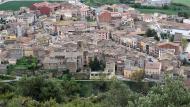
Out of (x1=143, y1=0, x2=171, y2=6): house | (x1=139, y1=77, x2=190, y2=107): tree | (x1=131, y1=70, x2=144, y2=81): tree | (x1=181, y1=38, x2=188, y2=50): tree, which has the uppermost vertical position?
(x1=139, y1=77, x2=190, y2=107): tree

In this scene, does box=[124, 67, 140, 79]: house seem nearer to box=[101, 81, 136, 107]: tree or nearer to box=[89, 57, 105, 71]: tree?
box=[89, 57, 105, 71]: tree

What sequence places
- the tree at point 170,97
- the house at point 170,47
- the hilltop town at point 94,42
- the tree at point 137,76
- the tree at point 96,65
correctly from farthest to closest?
1. the house at point 170,47
2. the tree at point 96,65
3. the hilltop town at point 94,42
4. the tree at point 137,76
5. the tree at point 170,97

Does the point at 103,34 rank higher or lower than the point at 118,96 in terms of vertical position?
lower

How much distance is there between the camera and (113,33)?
463 inches

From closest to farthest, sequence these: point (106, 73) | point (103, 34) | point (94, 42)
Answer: point (106, 73)
point (94, 42)
point (103, 34)

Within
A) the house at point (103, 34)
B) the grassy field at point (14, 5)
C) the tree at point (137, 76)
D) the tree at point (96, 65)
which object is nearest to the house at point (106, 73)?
the tree at point (96, 65)

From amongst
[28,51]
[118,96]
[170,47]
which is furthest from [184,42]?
[118,96]

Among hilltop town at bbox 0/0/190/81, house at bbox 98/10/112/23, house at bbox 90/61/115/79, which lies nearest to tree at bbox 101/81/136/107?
hilltop town at bbox 0/0/190/81

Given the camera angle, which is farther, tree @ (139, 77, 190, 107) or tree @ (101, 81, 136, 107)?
tree @ (101, 81, 136, 107)

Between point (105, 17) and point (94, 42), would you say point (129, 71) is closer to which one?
point (94, 42)

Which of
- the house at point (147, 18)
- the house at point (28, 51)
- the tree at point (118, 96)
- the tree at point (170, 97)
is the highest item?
the tree at point (170, 97)

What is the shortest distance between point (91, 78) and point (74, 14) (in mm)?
5759

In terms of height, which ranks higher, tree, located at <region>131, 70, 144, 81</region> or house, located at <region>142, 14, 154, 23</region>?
house, located at <region>142, 14, 154, 23</region>

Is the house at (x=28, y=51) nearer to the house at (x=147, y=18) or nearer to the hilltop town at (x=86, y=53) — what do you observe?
the hilltop town at (x=86, y=53)
